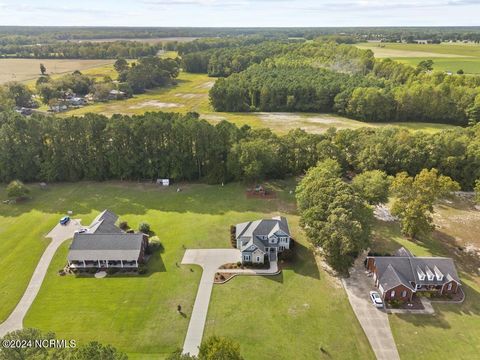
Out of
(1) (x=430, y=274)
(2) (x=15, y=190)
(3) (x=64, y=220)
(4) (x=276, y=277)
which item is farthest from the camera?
(2) (x=15, y=190)

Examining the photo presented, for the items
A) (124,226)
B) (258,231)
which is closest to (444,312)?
(258,231)

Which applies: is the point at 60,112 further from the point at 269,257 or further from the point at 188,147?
the point at 269,257

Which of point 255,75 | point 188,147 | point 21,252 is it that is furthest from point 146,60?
point 21,252

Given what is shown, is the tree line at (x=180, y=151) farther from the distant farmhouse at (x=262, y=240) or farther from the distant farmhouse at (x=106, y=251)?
the distant farmhouse at (x=106, y=251)

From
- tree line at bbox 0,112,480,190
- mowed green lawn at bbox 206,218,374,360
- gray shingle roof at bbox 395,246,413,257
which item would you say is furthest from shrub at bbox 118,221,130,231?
gray shingle roof at bbox 395,246,413,257

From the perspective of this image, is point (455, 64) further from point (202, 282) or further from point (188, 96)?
point (202, 282)

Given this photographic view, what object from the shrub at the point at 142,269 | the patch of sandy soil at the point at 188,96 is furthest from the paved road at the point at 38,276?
the patch of sandy soil at the point at 188,96

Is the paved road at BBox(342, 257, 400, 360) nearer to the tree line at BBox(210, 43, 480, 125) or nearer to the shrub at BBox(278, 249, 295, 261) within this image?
the shrub at BBox(278, 249, 295, 261)
